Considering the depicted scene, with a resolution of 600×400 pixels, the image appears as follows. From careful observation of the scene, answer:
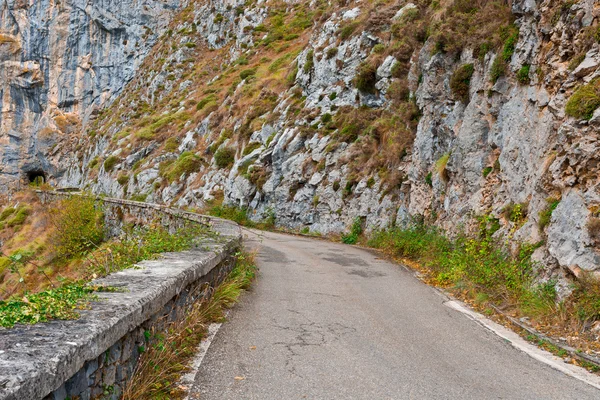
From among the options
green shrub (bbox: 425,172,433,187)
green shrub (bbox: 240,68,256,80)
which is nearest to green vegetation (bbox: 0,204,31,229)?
green shrub (bbox: 240,68,256,80)

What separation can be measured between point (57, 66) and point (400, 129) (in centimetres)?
7109

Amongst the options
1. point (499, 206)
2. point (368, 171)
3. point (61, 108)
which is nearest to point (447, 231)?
point (499, 206)

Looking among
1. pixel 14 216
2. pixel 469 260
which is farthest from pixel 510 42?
pixel 14 216

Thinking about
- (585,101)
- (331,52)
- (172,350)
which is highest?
(331,52)

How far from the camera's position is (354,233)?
63.8 feet

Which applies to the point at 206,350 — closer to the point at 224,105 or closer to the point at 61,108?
the point at 224,105

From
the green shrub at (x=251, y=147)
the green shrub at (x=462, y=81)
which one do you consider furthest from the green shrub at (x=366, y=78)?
the green shrub at (x=462, y=81)

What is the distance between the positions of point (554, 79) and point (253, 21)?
46.0 m

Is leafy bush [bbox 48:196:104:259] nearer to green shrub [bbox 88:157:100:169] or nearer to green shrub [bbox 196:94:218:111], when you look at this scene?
green shrub [bbox 196:94:218:111]

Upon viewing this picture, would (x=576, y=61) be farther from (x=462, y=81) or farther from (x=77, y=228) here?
(x=77, y=228)

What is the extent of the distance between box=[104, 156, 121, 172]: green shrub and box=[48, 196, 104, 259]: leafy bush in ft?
55.4

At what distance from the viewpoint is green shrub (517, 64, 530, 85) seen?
11078mm

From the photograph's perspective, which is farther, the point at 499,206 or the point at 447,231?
the point at 447,231

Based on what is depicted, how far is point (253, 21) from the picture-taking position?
51.5 meters
